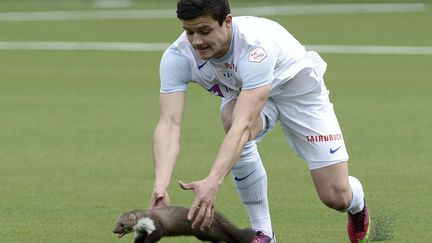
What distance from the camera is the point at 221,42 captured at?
910 cm

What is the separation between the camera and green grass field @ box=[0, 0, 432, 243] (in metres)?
12.3

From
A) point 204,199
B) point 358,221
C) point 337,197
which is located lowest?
point 358,221

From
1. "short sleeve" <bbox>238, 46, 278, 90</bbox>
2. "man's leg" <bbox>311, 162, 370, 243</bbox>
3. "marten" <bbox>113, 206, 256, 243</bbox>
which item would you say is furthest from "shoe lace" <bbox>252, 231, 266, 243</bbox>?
"short sleeve" <bbox>238, 46, 278, 90</bbox>

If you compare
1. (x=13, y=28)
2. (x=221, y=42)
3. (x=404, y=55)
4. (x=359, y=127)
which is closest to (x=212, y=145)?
(x=359, y=127)

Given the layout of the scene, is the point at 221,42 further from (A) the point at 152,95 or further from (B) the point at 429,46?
(B) the point at 429,46

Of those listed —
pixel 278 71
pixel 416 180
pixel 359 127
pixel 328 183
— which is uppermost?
pixel 278 71

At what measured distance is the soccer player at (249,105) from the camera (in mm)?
8867

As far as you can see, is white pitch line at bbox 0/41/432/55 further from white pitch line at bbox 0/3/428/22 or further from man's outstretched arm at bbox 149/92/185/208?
man's outstretched arm at bbox 149/92/185/208

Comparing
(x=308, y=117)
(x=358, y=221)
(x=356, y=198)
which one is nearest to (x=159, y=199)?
(x=308, y=117)

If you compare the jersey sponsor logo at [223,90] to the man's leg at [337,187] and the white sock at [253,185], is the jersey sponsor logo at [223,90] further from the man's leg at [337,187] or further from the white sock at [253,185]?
the man's leg at [337,187]

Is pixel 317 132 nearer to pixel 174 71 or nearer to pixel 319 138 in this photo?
pixel 319 138

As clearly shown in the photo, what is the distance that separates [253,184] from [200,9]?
7.55 ft

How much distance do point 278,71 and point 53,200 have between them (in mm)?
4247

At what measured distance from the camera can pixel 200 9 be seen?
8.80 m
